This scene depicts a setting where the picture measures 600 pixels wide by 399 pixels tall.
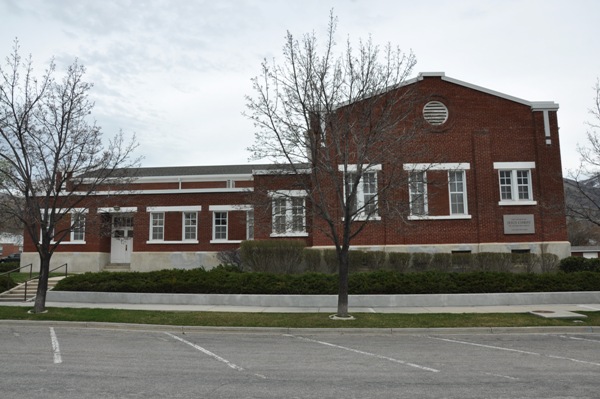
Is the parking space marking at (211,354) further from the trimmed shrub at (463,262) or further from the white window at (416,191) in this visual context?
the trimmed shrub at (463,262)

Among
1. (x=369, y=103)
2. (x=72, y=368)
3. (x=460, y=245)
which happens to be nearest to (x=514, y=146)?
(x=460, y=245)

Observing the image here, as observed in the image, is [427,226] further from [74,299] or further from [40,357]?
[40,357]

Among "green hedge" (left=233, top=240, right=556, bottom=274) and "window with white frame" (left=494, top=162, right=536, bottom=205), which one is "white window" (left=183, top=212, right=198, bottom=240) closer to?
"green hedge" (left=233, top=240, right=556, bottom=274)

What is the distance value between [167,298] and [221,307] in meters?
2.31

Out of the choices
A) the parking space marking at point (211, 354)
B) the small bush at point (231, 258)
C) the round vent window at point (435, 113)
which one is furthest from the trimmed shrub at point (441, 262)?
the parking space marking at point (211, 354)

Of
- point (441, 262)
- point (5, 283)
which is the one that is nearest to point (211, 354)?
point (441, 262)

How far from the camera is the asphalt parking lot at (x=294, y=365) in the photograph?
22.9 feet

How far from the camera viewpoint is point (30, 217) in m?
16.6

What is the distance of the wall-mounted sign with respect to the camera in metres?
24.4

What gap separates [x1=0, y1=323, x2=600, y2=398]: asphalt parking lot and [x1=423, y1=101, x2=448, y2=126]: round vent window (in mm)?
14524

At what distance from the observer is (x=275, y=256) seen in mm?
21422

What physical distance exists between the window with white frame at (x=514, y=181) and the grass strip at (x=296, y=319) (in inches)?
421

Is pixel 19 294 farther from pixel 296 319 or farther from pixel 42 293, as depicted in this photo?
pixel 296 319

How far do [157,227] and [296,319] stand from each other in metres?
16.7
